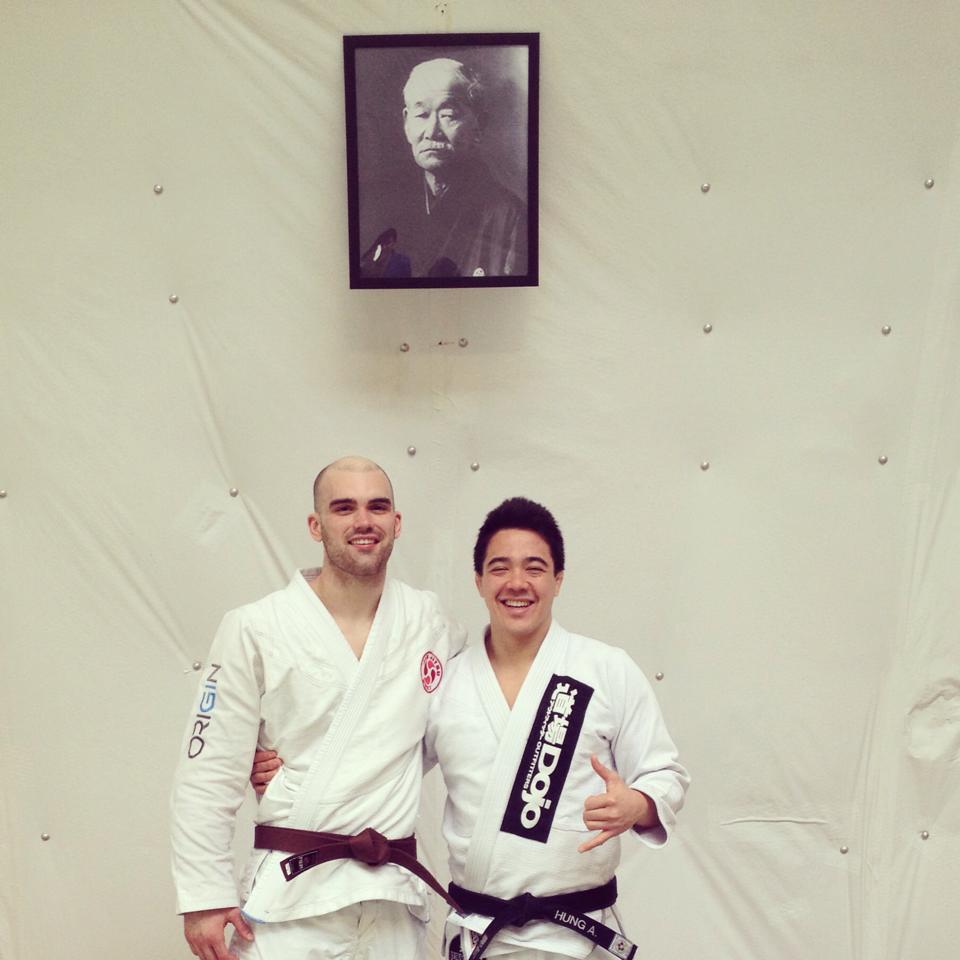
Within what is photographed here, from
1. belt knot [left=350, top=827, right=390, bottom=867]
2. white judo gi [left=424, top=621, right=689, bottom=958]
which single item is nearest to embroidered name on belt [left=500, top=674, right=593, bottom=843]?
white judo gi [left=424, top=621, right=689, bottom=958]

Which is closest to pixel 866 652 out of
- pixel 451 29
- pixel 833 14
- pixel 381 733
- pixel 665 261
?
pixel 665 261

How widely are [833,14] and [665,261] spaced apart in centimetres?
66

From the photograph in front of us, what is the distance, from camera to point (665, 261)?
9.23 feet

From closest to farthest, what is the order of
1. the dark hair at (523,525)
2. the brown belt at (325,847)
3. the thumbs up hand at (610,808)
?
the thumbs up hand at (610,808)
the brown belt at (325,847)
the dark hair at (523,525)

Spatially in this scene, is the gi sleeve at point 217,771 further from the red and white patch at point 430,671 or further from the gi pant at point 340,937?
the red and white patch at point 430,671

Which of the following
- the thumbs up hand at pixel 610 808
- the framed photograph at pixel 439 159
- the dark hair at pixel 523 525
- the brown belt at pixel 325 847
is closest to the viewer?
the thumbs up hand at pixel 610 808

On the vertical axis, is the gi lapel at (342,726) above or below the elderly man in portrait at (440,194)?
below

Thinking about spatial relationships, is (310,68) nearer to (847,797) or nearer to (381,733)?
(381,733)

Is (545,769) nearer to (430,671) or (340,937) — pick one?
(430,671)

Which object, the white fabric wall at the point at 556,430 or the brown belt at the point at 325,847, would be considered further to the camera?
the white fabric wall at the point at 556,430

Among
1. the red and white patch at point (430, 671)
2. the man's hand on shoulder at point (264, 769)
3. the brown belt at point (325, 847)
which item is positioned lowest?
the brown belt at point (325, 847)

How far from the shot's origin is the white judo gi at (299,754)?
81.6 inches

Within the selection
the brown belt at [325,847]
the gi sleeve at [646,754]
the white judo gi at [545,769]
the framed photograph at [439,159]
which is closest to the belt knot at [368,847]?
the brown belt at [325,847]

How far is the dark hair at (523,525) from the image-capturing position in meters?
2.17
